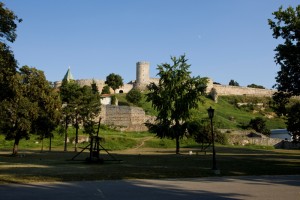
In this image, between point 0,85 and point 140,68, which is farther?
point 140,68

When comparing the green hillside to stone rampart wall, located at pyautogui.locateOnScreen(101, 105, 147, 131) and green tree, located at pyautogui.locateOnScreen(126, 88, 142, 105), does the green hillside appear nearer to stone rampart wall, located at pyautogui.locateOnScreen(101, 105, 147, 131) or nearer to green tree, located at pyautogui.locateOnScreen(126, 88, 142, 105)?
green tree, located at pyautogui.locateOnScreen(126, 88, 142, 105)

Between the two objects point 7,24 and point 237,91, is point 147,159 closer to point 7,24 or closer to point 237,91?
point 7,24

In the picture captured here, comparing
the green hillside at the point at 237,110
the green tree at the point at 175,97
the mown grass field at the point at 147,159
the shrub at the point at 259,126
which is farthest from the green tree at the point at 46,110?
the shrub at the point at 259,126

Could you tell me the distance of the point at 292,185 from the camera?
46.0ft

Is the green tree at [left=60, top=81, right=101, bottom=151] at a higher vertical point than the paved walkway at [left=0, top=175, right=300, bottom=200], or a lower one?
higher

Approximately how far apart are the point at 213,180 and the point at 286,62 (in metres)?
11.9

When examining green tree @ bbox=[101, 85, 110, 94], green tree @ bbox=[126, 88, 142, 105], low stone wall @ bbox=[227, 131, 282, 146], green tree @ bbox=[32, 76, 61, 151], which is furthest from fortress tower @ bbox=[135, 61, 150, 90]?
green tree @ bbox=[32, 76, 61, 151]

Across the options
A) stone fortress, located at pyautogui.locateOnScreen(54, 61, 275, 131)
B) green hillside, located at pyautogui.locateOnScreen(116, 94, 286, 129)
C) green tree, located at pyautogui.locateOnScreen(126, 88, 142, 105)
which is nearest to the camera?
stone fortress, located at pyautogui.locateOnScreen(54, 61, 275, 131)

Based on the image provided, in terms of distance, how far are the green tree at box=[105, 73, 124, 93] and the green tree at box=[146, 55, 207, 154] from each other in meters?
84.6

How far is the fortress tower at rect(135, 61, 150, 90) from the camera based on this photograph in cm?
13538

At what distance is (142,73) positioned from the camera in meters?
137

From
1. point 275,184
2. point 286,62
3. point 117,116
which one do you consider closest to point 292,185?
point 275,184

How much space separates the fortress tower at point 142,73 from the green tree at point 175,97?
9129 cm

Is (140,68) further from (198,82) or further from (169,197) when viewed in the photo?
(169,197)
